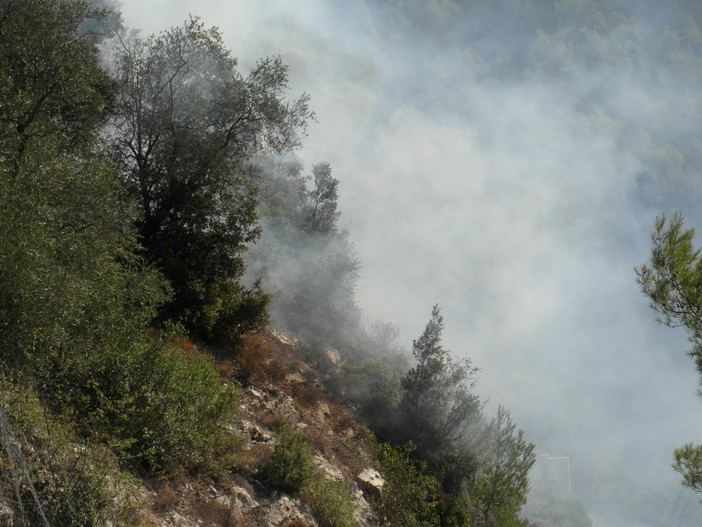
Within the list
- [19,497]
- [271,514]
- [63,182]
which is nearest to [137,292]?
[63,182]

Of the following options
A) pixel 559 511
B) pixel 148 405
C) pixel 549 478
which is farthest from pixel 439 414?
pixel 549 478

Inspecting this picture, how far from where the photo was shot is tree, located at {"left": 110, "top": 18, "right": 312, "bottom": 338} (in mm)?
16344

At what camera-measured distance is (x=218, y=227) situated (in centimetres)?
1697

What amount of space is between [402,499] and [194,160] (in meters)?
11.9

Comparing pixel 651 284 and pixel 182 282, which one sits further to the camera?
pixel 182 282

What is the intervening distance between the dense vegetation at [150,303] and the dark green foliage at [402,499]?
63 mm

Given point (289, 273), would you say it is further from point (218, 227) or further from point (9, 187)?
point (9, 187)

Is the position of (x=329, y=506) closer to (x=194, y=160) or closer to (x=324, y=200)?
(x=194, y=160)

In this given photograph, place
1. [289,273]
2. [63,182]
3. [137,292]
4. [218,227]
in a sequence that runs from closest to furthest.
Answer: [63,182] → [137,292] → [218,227] → [289,273]

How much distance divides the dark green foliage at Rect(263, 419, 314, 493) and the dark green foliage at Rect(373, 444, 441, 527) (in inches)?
124

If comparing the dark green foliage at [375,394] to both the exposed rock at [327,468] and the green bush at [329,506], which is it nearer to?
the exposed rock at [327,468]

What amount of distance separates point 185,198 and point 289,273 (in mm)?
12388

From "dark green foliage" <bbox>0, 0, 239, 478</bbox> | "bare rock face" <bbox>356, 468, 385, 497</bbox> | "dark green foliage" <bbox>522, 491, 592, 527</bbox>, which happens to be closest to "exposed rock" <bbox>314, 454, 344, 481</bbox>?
"bare rock face" <bbox>356, 468, 385, 497</bbox>

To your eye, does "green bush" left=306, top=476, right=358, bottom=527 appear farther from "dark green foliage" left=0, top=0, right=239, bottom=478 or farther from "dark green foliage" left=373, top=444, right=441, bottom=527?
"dark green foliage" left=0, top=0, right=239, bottom=478
